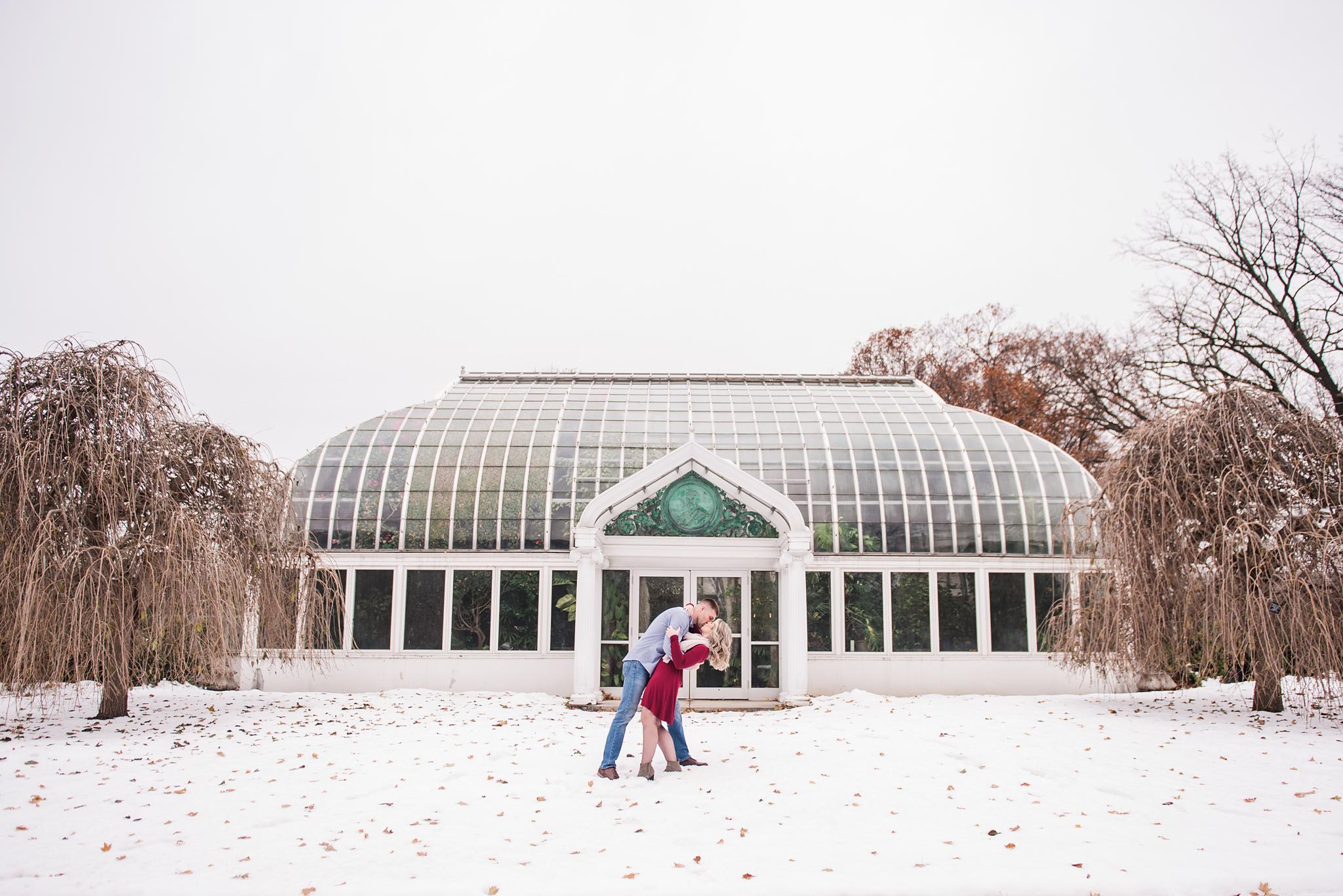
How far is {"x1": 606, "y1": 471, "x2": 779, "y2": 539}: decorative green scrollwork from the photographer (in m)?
13.5

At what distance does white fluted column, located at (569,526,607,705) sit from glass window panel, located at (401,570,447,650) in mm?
2474

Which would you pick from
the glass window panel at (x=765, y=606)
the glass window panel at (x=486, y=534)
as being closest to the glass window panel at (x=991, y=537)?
the glass window panel at (x=765, y=606)

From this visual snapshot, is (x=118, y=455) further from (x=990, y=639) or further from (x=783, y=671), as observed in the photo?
(x=990, y=639)

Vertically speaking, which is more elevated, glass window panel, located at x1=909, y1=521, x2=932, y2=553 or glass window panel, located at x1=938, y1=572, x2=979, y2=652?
glass window panel, located at x1=909, y1=521, x2=932, y2=553

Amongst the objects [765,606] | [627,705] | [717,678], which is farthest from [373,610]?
[627,705]

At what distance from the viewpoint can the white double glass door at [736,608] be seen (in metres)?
13.7

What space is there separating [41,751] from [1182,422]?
13.9 meters

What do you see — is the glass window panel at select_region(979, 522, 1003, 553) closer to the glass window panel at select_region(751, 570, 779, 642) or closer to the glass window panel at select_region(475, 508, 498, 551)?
the glass window panel at select_region(751, 570, 779, 642)

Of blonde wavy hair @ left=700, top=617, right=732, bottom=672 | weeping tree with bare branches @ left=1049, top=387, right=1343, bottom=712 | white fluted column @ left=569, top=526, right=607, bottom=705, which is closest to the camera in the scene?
blonde wavy hair @ left=700, top=617, right=732, bottom=672

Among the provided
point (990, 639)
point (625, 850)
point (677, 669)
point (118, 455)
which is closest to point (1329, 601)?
point (990, 639)

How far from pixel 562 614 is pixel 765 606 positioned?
3.36 metres

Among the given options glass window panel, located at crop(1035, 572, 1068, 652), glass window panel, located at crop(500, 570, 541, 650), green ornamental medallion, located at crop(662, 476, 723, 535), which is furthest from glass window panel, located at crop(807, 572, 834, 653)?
glass window panel, located at crop(500, 570, 541, 650)

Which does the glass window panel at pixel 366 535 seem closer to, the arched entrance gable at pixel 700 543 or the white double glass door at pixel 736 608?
the arched entrance gable at pixel 700 543

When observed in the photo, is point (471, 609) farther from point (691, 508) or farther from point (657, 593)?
point (691, 508)
